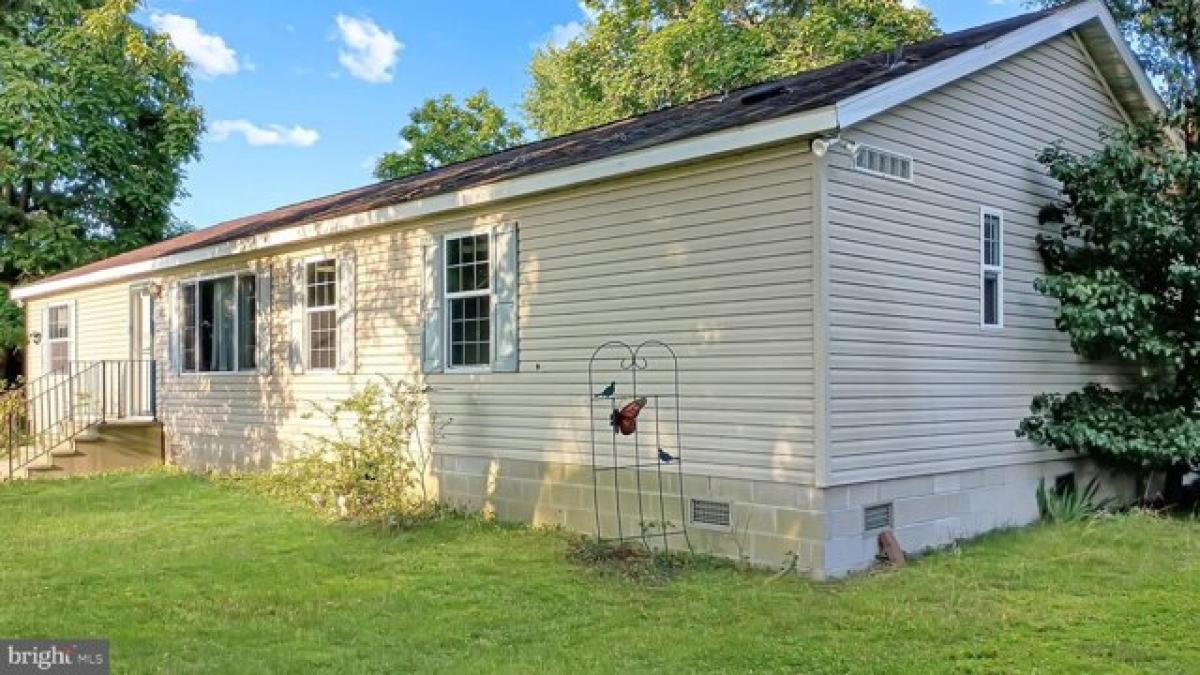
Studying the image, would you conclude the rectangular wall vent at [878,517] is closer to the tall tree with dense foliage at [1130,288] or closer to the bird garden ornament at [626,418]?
the bird garden ornament at [626,418]

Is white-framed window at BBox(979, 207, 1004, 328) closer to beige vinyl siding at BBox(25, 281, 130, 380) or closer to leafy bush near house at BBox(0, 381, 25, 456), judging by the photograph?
beige vinyl siding at BBox(25, 281, 130, 380)

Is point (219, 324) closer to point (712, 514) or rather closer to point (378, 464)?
point (378, 464)

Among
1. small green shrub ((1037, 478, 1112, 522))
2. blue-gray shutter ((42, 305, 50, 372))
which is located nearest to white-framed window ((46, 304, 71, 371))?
blue-gray shutter ((42, 305, 50, 372))

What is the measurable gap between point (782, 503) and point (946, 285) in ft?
7.79

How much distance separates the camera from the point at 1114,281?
8.36 meters

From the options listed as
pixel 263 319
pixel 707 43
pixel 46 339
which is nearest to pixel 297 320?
pixel 263 319

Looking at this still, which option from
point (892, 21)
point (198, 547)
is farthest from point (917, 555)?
point (892, 21)

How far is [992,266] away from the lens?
8.20 meters

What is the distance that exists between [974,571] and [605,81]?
1985 centimetres

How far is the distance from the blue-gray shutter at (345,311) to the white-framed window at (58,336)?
29.8 feet

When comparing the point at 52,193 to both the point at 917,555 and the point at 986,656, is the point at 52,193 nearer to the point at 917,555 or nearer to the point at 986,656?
the point at 917,555

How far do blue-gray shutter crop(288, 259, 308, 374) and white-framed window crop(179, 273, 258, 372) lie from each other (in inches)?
37.9

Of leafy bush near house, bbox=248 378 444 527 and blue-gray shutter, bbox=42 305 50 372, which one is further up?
blue-gray shutter, bbox=42 305 50 372

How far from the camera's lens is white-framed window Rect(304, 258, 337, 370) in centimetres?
1127
